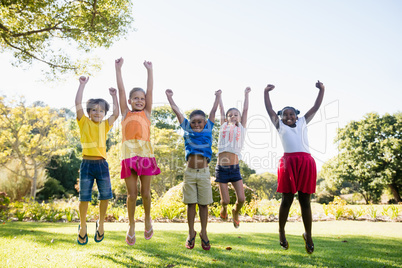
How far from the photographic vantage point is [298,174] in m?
4.46

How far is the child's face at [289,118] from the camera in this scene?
475cm

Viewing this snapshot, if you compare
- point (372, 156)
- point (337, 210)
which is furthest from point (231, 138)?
point (372, 156)

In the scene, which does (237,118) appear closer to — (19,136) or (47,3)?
(47,3)

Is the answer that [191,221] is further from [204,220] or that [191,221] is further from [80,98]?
[80,98]

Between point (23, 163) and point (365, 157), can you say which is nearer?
point (23, 163)

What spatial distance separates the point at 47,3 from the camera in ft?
28.9

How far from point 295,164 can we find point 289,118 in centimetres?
80

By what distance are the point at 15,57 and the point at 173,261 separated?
9375 millimetres

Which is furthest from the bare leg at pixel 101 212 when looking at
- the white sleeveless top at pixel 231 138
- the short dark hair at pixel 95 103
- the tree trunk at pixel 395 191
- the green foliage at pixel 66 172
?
the tree trunk at pixel 395 191

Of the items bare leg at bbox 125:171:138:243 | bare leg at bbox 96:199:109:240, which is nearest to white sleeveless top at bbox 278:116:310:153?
bare leg at bbox 125:171:138:243

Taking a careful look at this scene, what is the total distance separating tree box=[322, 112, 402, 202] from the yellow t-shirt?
27361 millimetres

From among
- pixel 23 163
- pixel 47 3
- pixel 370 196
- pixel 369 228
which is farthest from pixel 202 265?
pixel 370 196

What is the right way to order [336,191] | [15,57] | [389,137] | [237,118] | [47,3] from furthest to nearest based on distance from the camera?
[336,191]
[389,137]
[15,57]
[47,3]
[237,118]

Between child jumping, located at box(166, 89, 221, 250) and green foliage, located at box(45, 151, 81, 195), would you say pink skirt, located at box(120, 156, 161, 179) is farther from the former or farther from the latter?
green foliage, located at box(45, 151, 81, 195)
